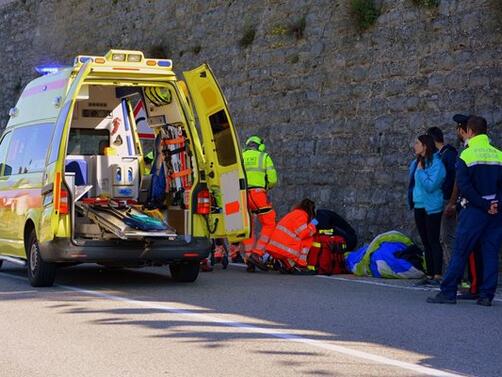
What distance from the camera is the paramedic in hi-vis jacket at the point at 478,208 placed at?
369 inches

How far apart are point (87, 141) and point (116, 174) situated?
22.7 inches

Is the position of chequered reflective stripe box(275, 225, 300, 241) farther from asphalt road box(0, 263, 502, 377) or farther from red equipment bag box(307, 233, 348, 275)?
asphalt road box(0, 263, 502, 377)

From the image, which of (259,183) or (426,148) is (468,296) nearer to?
(426,148)

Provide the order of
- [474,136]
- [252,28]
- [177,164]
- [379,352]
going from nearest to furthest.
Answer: [379,352]
[474,136]
[177,164]
[252,28]

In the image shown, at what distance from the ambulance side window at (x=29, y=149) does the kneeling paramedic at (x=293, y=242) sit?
3422mm

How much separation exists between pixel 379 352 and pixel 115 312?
2.84 metres

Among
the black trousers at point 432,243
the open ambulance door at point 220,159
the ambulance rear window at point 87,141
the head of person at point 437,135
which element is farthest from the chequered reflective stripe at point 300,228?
the ambulance rear window at point 87,141

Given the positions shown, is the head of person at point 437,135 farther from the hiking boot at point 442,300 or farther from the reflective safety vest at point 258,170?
the hiking boot at point 442,300

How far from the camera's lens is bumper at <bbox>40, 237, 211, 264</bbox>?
400 inches

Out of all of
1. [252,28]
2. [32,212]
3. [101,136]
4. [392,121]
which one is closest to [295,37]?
[252,28]

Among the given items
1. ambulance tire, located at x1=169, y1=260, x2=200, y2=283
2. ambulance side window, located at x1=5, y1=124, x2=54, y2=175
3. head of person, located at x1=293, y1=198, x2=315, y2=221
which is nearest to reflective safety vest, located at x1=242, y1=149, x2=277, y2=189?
head of person, located at x1=293, y1=198, x2=315, y2=221

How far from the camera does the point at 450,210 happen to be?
1138 cm

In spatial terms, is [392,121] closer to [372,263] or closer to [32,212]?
[372,263]

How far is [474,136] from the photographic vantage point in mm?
9492
